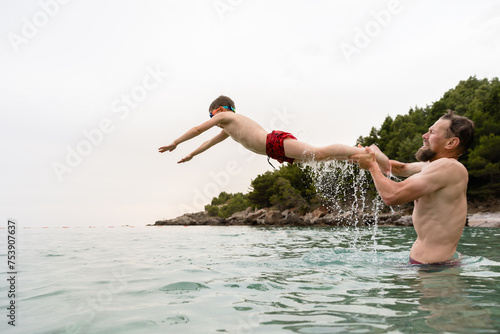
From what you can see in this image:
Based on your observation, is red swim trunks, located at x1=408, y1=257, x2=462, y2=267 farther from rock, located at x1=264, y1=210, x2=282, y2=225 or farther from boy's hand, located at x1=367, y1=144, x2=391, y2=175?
rock, located at x1=264, y1=210, x2=282, y2=225

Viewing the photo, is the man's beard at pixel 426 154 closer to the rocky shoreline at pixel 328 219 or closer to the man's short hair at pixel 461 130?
the man's short hair at pixel 461 130

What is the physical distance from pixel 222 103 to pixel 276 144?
57.2 inches

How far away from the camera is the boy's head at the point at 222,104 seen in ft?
21.0

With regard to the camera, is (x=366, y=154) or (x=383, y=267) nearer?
(x=366, y=154)

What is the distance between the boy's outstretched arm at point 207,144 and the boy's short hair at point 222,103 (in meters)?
0.45

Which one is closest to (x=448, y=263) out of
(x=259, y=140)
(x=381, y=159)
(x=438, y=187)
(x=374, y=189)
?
(x=438, y=187)

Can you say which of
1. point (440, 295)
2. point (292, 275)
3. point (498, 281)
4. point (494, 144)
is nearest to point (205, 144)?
point (292, 275)

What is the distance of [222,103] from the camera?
253 inches

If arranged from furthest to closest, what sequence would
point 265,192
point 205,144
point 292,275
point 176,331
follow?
point 265,192 → point 205,144 → point 292,275 → point 176,331

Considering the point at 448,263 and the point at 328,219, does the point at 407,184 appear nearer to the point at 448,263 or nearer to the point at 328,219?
the point at 448,263

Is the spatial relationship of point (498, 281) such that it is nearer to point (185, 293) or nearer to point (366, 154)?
point (366, 154)

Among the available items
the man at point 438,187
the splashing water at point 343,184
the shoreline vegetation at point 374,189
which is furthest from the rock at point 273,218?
the man at point 438,187

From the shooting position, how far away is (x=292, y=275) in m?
5.50

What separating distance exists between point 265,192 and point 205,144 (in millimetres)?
64114
